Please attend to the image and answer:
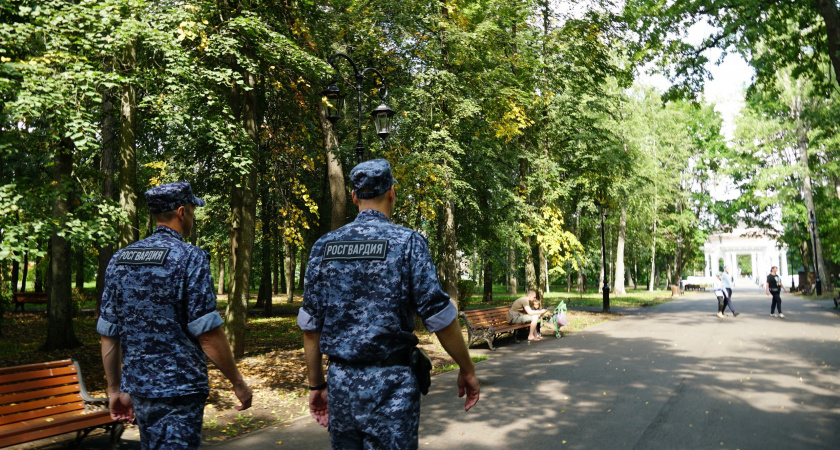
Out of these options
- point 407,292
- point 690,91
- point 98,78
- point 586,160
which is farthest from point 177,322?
point 586,160

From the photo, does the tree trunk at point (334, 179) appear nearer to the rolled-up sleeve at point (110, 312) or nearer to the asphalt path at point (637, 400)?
the asphalt path at point (637, 400)

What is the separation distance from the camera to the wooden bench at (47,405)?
562 cm

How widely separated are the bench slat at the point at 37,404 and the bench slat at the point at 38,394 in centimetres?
4

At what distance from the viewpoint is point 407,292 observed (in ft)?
9.18

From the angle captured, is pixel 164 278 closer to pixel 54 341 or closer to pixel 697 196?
pixel 54 341

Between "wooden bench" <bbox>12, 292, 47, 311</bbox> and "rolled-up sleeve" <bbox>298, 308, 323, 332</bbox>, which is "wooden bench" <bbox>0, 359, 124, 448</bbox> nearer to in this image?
"rolled-up sleeve" <bbox>298, 308, 323, 332</bbox>

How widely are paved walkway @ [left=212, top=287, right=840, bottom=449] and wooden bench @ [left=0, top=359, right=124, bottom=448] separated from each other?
1250 mm

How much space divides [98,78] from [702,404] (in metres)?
8.90

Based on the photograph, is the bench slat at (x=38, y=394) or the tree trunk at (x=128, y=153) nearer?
the bench slat at (x=38, y=394)

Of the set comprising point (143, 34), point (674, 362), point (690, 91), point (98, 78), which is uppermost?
point (690, 91)

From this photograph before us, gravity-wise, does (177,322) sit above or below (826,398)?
above

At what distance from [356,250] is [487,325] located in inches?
483

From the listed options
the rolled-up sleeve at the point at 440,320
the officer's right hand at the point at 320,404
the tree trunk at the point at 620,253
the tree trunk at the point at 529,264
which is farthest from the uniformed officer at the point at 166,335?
the tree trunk at the point at 620,253

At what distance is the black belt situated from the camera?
2.73m
